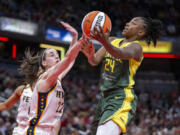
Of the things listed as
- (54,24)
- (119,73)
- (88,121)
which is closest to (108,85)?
(119,73)

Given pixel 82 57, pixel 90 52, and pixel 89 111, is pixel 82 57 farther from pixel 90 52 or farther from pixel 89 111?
pixel 90 52

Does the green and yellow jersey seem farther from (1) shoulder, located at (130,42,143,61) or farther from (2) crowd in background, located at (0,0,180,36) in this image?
(2) crowd in background, located at (0,0,180,36)

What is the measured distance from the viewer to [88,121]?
1062cm

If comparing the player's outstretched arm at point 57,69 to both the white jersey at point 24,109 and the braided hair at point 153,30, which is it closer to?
the white jersey at point 24,109

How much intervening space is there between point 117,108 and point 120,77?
1.14ft

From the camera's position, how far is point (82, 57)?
57.9ft

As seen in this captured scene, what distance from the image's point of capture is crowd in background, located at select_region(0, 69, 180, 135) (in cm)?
909

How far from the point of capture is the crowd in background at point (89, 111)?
9086 mm

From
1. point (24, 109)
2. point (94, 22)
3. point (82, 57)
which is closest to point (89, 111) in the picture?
point (82, 57)

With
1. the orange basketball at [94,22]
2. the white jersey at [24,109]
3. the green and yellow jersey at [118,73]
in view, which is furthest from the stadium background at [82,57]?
the orange basketball at [94,22]

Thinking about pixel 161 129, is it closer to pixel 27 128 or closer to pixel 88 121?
pixel 88 121

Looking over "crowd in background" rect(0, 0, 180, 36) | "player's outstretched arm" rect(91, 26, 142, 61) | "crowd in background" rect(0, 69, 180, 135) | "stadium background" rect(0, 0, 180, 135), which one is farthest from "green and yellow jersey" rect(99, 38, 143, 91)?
"crowd in background" rect(0, 0, 180, 36)

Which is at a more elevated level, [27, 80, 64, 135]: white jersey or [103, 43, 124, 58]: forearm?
[103, 43, 124, 58]: forearm

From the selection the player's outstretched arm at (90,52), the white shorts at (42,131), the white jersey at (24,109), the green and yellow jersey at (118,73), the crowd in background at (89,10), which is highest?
the crowd in background at (89,10)
